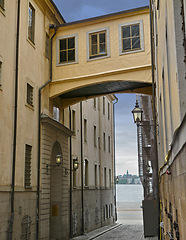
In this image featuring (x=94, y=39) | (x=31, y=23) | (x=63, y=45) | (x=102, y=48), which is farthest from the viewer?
(x=63, y=45)

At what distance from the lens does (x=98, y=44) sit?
20641 mm

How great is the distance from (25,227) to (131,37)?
1189cm

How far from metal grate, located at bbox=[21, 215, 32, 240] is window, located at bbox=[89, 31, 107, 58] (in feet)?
32.9

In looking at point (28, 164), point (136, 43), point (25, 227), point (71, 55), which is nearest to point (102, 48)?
point (71, 55)

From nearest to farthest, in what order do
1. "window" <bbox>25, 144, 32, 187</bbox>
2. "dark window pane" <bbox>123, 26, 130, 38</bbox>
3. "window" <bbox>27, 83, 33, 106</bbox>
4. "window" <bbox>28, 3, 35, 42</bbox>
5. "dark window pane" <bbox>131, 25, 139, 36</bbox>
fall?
"window" <bbox>25, 144, 32, 187</bbox>, "window" <bbox>27, 83, 33, 106</bbox>, "window" <bbox>28, 3, 35, 42</bbox>, "dark window pane" <bbox>131, 25, 139, 36</bbox>, "dark window pane" <bbox>123, 26, 130, 38</bbox>

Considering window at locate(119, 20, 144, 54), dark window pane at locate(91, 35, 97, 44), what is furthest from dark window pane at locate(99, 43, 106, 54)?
window at locate(119, 20, 144, 54)

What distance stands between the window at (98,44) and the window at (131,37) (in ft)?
3.69

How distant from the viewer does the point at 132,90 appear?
876 inches

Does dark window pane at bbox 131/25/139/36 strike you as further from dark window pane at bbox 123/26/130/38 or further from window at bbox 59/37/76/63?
window at bbox 59/37/76/63

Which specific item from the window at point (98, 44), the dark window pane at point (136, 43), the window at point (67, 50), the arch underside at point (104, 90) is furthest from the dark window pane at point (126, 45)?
the window at point (67, 50)

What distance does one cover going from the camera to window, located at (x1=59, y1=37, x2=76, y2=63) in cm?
2100

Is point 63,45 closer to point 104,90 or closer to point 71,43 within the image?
point 71,43

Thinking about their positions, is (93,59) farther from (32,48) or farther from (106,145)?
(106,145)

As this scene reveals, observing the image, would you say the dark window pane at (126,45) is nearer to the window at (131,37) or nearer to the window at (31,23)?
the window at (131,37)
